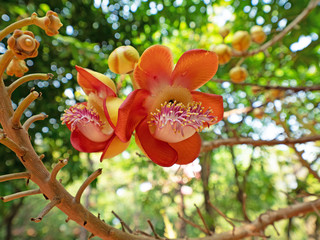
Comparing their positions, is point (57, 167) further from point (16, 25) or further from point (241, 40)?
point (241, 40)

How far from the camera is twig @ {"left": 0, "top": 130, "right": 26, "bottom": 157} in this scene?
249 mm

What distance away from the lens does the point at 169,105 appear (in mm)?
331

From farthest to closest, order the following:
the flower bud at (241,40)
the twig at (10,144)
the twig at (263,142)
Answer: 1. the flower bud at (241,40)
2. the twig at (263,142)
3. the twig at (10,144)

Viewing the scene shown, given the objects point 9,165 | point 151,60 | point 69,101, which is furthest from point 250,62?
point 151,60

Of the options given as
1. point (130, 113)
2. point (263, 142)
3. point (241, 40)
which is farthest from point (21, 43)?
point (241, 40)

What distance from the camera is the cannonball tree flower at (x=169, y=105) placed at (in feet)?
1.08

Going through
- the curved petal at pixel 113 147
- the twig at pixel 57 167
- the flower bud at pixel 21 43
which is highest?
the flower bud at pixel 21 43

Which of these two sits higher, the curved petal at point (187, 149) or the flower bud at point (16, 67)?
the flower bud at point (16, 67)

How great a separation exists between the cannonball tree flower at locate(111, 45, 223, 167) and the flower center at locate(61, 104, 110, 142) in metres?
0.04

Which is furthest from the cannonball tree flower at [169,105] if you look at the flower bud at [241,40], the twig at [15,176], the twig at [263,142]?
the flower bud at [241,40]

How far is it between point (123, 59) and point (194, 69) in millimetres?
87

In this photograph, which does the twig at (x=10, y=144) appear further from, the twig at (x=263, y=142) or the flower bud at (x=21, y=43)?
the twig at (x=263, y=142)

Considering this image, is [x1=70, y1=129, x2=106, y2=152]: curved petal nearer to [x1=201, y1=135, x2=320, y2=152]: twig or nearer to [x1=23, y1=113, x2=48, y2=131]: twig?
[x1=23, y1=113, x2=48, y2=131]: twig

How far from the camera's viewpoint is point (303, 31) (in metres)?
1.39
